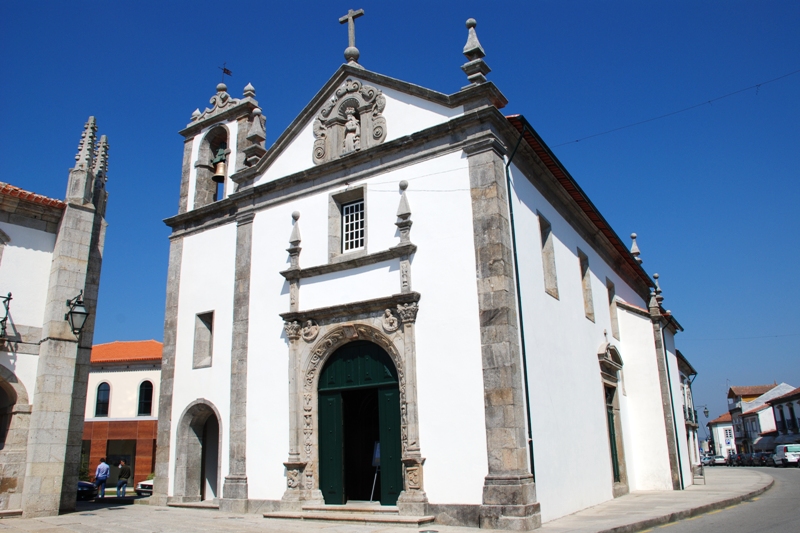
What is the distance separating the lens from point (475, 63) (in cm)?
1202

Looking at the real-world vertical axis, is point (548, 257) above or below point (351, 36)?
below

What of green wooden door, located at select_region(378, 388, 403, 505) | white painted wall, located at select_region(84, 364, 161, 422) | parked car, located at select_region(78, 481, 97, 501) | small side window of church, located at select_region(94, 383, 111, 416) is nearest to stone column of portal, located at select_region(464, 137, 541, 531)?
green wooden door, located at select_region(378, 388, 403, 505)

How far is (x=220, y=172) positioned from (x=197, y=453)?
23.3ft

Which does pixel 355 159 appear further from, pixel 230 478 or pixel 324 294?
pixel 230 478

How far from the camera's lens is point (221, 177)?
55.7 ft

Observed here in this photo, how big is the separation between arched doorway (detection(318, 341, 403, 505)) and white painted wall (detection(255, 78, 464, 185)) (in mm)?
4357

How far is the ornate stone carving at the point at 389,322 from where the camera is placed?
38.7 feet

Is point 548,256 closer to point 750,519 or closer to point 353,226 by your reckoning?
point 353,226

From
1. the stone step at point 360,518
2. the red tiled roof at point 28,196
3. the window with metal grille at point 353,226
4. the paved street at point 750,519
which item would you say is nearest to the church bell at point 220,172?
the red tiled roof at point 28,196

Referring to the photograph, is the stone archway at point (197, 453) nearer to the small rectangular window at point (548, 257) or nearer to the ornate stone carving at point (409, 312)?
the ornate stone carving at point (409, 312)

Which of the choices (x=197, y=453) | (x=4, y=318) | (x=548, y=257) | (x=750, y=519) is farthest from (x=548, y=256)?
(x=4, y=318)

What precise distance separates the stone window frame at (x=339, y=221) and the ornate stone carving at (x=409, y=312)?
1659 millimetres

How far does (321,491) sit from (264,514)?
3.94 ft

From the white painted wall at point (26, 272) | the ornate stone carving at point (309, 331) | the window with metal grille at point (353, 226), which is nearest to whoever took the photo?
the white painted wall at point (26, 272)
